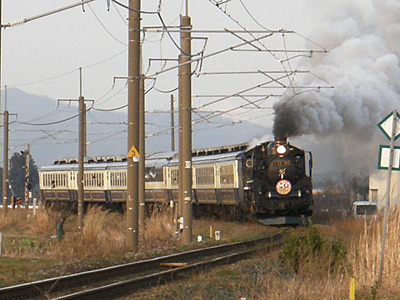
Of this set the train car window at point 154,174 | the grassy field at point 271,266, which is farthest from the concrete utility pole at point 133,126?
the train car window at point 154,174

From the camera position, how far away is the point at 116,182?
49.4m

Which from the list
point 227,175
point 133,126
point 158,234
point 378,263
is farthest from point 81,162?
point 378,263

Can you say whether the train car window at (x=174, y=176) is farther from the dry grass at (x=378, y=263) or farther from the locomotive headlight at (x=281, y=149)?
the dry grass at (x=378, y=263)

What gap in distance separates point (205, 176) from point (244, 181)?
20.8 feet

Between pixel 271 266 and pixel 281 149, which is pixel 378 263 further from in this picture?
pixel 281 149

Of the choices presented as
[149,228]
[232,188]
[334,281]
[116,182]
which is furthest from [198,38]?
[116,182]

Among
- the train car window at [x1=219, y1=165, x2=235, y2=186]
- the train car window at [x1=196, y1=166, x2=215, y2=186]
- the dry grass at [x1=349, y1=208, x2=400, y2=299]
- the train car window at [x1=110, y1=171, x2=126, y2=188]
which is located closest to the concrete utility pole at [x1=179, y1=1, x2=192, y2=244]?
the train car window at [x1=219, y1=165, x2=235, y2=186]

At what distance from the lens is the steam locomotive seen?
105ft

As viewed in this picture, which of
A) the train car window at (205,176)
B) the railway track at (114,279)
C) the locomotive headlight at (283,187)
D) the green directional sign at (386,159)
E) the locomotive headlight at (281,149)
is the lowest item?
the railway track at (114,279)

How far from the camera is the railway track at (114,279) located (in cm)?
1374

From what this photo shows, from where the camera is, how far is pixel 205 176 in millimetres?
39219

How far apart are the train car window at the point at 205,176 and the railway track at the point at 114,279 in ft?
50.2

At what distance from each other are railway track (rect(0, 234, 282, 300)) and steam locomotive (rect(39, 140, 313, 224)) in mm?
7583

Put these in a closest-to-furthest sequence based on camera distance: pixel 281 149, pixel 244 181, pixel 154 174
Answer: pixel 281 149, pixel 244 181, pixel 154 174
